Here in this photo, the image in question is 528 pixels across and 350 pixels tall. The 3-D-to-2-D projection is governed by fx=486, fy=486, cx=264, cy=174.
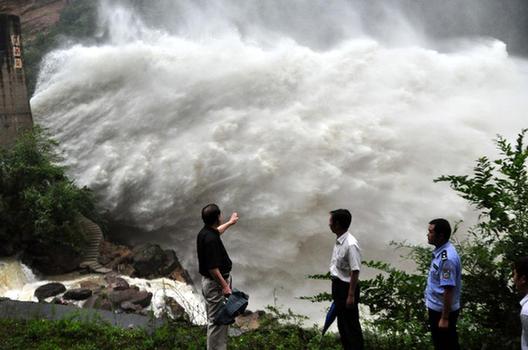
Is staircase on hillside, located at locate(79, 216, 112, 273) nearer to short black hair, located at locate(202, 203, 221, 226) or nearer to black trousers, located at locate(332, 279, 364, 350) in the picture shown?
short black hair, located at locate(202, 203, 221, 226)

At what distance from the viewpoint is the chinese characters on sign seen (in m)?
15.0

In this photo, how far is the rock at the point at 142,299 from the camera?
10656mm

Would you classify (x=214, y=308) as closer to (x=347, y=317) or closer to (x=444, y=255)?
(x=347, y=317)

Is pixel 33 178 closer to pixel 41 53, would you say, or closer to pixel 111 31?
pixel 41 53

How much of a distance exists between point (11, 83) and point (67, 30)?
12.1m

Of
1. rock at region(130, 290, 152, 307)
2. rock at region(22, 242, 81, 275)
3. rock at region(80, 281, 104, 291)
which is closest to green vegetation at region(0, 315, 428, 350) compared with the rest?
rock at region(130, 290, 152, 307)

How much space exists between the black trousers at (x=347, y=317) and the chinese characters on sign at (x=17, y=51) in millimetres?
14661

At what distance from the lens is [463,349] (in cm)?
394

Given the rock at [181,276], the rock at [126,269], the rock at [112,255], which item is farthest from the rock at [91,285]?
the rock at [181,276]

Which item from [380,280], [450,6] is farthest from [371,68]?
[450,6]

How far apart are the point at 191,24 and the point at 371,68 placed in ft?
39.4

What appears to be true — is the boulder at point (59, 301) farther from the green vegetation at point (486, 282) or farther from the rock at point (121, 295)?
the green vegetation at point (486, 282)

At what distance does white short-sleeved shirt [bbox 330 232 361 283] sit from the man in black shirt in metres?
0.85

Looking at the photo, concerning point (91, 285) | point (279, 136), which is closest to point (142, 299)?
point (91, 285)
